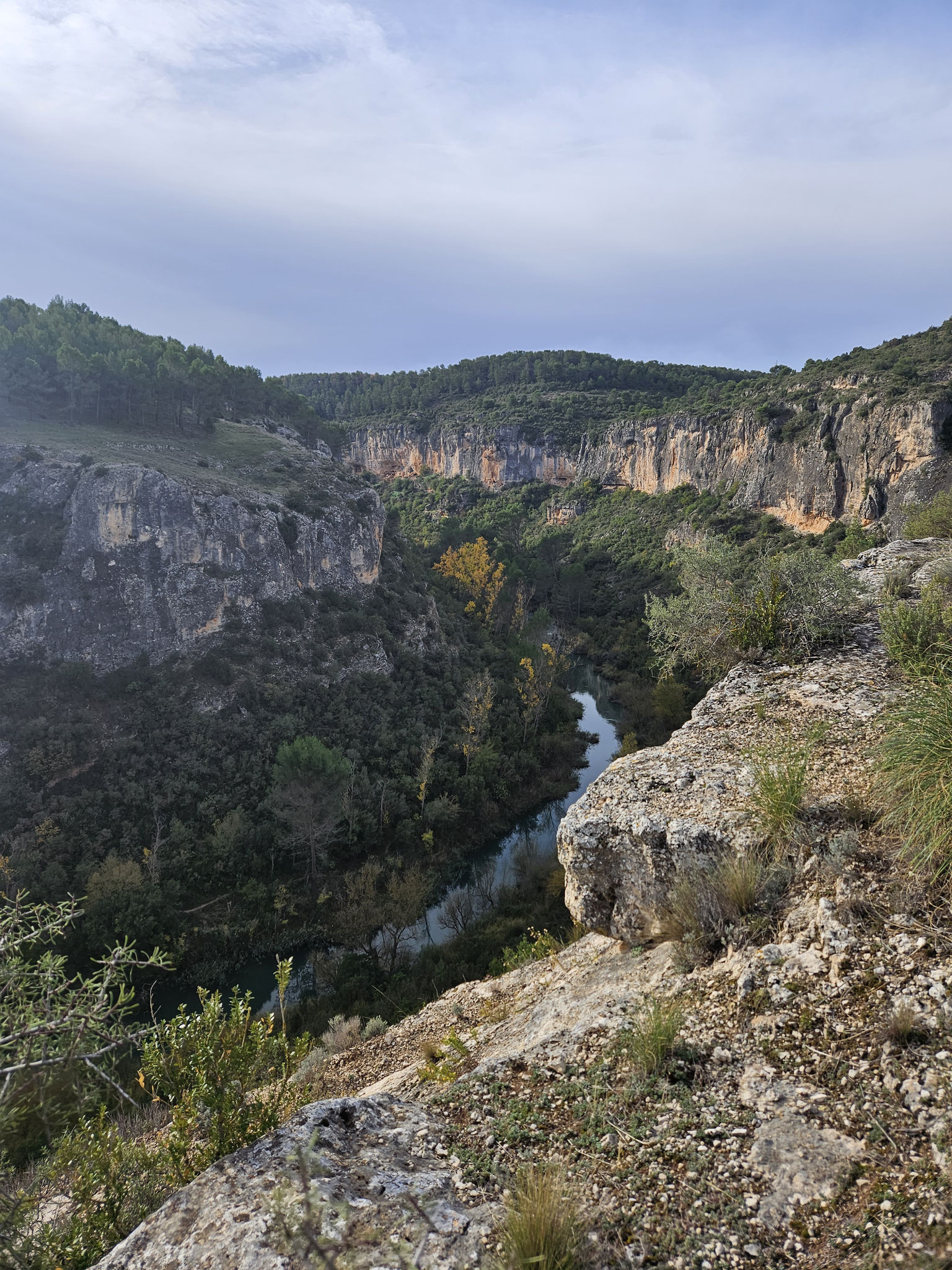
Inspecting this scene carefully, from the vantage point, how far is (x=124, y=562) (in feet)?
85.6

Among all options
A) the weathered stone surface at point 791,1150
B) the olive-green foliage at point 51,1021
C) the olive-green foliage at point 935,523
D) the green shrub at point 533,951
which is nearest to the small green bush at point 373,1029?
the green shrub at point 533,951

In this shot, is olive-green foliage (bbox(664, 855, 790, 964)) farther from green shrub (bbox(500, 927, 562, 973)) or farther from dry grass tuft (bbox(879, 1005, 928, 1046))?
green shrub (bbox(500, 927, 562, 973))

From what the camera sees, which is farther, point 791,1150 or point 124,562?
point 124,562

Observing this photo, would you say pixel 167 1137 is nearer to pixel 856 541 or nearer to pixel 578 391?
pixel 856 541

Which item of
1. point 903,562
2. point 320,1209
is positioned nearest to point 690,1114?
point 320,1209

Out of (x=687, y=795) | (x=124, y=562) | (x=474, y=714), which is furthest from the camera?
(x=474, y=714)

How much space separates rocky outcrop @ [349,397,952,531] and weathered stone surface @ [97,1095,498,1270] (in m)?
42.8

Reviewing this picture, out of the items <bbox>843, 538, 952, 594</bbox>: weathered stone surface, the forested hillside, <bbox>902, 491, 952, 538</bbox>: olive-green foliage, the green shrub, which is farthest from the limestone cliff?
the forested hillside

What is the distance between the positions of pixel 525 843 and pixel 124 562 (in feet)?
72.9

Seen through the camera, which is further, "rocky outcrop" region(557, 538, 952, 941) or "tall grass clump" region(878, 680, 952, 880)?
"rocky outcrop" region(557, 538, 952, 941)

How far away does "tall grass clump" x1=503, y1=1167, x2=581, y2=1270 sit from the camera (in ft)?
6.72

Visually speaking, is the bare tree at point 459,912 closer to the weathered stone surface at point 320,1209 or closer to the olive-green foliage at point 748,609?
the olive-green foliage at point 748,609

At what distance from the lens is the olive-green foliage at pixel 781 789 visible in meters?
3.98

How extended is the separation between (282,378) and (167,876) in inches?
4228
